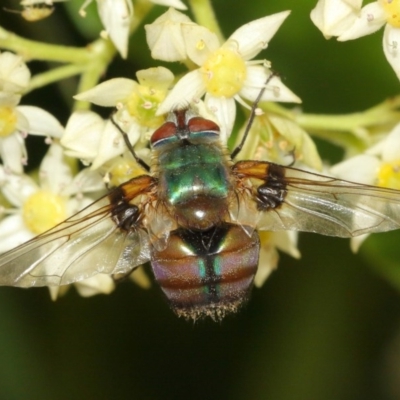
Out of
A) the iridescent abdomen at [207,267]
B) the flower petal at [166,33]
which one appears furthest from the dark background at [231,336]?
the iridescent abdomen at [207,267]

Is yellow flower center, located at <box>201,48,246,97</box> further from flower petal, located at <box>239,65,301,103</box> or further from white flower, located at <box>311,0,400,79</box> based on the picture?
white flower, located at <box>311,0,400,79</box>

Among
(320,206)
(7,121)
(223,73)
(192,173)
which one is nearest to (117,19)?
(223,73)

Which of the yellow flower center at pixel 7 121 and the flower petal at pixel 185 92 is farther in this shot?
the yellow flower center at pixel 7 121

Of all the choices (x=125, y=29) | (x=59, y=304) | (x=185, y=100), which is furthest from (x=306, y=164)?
(x=59, y=304)

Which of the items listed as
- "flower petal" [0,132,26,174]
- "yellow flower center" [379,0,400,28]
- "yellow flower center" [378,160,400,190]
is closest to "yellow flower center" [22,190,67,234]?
"flower petal" [0,132,26,174]

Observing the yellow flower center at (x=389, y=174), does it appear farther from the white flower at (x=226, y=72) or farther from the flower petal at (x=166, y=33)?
the flower petal at (x=166, y=33)

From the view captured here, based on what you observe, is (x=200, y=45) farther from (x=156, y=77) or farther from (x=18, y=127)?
(x=18, y=127)
